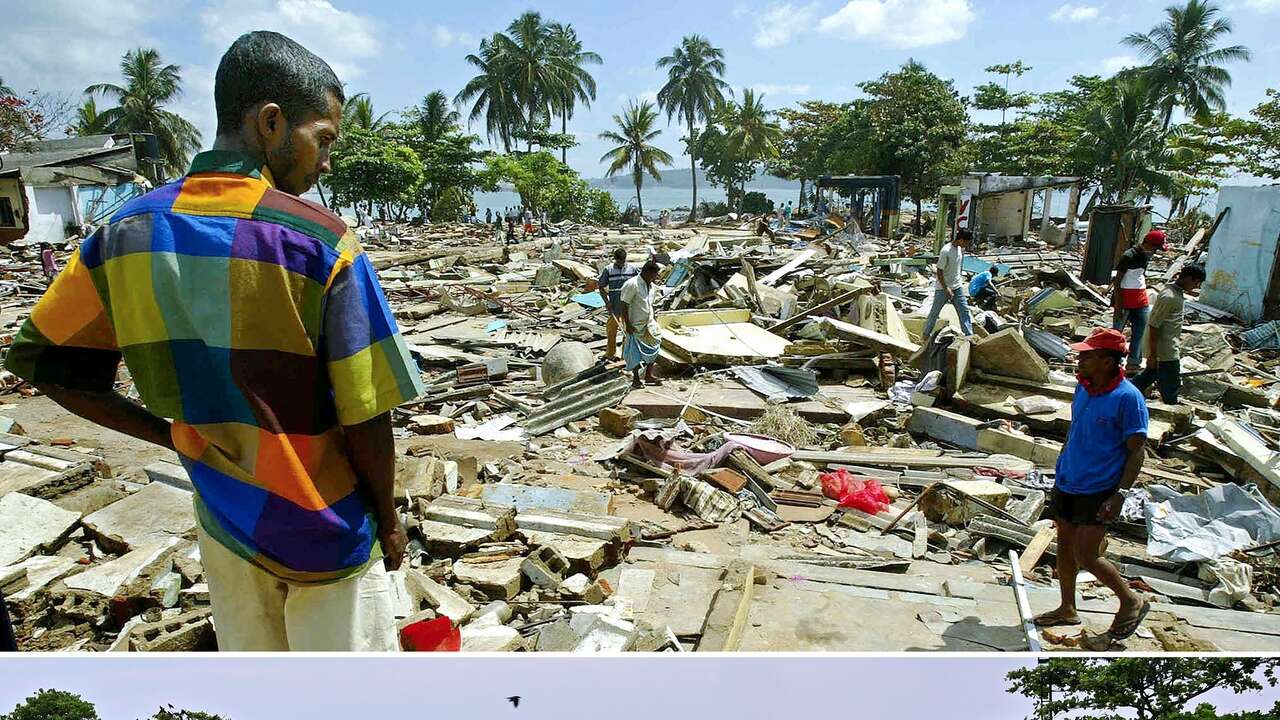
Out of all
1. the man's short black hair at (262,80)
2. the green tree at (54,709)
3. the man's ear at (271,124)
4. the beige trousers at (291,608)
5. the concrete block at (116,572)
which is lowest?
the green tree at (54,709)

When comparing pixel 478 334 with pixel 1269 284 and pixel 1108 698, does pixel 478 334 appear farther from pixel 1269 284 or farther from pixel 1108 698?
pixel 1269 284

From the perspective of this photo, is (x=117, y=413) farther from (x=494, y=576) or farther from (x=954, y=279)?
(x=954, y=279)

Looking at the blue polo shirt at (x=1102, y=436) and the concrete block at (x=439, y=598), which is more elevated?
the blue polo shirt at (x=1102, y=436)

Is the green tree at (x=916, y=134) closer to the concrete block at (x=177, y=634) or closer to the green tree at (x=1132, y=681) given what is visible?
the green tree at (x=1132, y=681)

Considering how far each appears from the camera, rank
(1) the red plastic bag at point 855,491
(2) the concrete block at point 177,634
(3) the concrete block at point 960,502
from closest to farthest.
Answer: (2) the concrete block at point 177,634 → (3) the concrete block at point 960,502 → (1) the red plastic bag at point 855,491

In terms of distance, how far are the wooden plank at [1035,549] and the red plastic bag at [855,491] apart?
112cm

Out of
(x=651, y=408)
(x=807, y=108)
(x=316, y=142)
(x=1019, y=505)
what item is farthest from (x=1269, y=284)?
(x=807, y=108)

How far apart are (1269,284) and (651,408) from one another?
10861 mm

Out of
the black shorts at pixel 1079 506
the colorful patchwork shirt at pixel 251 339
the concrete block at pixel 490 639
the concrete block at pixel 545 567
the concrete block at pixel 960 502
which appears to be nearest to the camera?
the colorful patchwork shirt at pixel 251 339

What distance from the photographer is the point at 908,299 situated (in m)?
14.3

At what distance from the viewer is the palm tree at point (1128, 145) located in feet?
90.9

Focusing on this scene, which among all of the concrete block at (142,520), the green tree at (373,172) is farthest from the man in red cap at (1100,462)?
the green tree at (373,172)

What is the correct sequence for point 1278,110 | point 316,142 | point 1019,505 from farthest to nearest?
1. point 1278,110
2. point 1019,505
3. point 316,142

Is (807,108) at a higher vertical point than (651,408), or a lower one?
higher
